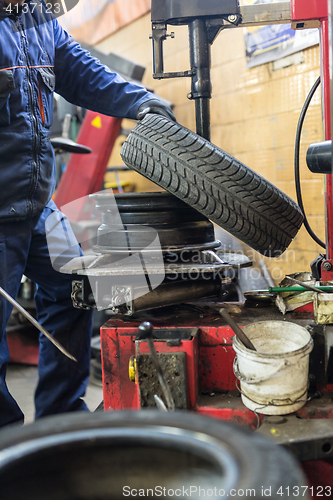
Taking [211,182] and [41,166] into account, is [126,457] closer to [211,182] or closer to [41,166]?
[211,182]

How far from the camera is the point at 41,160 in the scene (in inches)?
59.0

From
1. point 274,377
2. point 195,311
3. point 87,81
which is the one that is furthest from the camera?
point 87,81

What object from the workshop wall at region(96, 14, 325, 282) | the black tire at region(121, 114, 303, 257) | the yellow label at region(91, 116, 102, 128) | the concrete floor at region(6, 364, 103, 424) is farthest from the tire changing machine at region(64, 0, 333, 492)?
the yellow label at region(91, 116, 102, 128)

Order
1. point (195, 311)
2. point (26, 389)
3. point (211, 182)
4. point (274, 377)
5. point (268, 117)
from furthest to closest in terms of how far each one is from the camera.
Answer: point (268, 117), point (26, 389), point (195, 311), point (211, 182), point (274, 377)

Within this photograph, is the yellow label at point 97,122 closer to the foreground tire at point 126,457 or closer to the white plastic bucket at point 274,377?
the white plastic bucket at point 274,377

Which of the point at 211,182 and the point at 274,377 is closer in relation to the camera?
the point at 274,377

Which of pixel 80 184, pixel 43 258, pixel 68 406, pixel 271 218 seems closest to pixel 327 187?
pixel 271 218

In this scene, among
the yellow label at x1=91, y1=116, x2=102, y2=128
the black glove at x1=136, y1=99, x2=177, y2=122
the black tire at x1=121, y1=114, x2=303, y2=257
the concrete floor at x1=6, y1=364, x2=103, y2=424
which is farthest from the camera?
the yellow label at x1=91, y1=116, x2=102, y2=128

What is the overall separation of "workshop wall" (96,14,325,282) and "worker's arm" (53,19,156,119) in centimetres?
129

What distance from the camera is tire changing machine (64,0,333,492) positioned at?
0.98m

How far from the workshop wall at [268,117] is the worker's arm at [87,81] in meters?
1.29

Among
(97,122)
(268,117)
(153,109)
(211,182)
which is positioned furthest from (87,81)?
(268,117)

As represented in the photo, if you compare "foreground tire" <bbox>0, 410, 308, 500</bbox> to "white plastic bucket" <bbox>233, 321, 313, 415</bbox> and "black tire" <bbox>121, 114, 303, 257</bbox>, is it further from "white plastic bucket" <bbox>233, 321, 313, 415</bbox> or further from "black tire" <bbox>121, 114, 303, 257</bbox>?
"black tire" <bbox>121, 114, 303, 257</bbox>

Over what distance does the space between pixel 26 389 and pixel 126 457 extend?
1.92 m
